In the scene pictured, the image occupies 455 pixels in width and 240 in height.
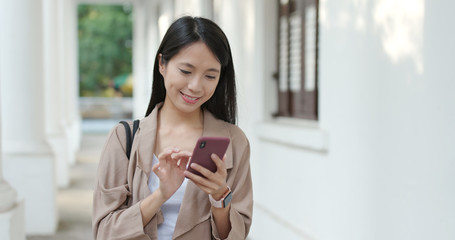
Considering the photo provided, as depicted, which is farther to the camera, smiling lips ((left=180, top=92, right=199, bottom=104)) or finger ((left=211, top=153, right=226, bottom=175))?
smiling lips ((left=180, top=92, right=199, bottom=104))

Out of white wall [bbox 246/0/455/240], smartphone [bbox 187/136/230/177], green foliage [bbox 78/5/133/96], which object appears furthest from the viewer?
green foliage [bbox 78/5/133/96]

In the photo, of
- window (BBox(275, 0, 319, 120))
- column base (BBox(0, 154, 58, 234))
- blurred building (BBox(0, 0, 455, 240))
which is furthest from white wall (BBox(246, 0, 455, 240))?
column base (BBox(0, 154, 58, 234))

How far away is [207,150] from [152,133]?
1.10 feet

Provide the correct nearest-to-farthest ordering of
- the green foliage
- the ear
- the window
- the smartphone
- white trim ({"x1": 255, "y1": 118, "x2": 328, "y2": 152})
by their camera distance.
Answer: the smartphone < the ear < white trim ({"x1": 255, "y1": 118, "x2": 328, "y2": 152}) < the window < the green foliage

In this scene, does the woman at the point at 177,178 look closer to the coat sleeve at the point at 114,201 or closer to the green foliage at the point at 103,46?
the coat sleeve at the point at 114,201

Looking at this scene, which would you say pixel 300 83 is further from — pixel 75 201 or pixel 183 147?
pixel 75 201

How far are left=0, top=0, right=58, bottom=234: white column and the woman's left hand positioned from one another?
5937mm

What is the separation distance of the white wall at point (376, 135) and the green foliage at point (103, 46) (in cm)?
3839

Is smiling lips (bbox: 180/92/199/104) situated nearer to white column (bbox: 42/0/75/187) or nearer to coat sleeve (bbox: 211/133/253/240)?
coat sleeve (bbox: 211/133/253/240)

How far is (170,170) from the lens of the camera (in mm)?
2117

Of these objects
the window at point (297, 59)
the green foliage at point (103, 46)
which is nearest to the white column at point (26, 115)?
the window at point (297, 59)

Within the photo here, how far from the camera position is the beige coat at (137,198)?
221 centimetres

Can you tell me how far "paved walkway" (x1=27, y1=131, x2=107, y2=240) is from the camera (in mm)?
7602

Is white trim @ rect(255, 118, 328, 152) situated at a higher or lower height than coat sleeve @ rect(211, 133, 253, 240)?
lower
